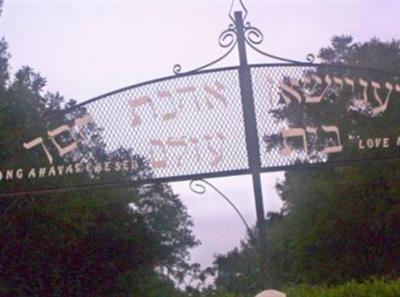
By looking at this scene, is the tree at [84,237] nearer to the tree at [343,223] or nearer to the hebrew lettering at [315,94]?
the tree at [343,223]

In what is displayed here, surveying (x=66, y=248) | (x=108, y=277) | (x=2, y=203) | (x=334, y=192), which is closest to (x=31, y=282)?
(x=66, y=248)

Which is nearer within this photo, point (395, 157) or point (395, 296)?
point (395, 157)

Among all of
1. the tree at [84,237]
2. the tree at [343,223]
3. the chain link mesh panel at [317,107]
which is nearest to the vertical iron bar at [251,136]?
the chain link mesh panel at [317,107]

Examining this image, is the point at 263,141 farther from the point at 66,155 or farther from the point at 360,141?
the point at 66,155

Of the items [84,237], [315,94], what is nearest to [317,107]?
[315,94]

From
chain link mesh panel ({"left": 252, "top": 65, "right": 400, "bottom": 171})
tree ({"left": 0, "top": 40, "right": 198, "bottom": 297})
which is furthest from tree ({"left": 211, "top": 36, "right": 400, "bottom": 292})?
chain link mesh panel ({"left": 252, "top": 65, "right": 400, "bottom": 171})

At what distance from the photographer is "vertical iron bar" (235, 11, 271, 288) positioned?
638 centimetres

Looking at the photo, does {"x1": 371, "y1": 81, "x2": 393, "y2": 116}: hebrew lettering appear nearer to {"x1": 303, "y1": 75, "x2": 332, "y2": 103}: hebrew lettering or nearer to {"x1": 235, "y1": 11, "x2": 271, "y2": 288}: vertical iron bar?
{"x1": 303, "y1": 75, "x2": 332, "y2": 103}: hebrew lettering

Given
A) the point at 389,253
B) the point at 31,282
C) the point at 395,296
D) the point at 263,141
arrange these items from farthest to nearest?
the point at 389,253 → the point at 31,282 → the point at 395,296 → the point at 263,141

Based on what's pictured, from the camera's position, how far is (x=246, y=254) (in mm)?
25734

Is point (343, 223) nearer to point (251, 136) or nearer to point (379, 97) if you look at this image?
point (379, 97)

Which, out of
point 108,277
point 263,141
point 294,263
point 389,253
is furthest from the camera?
point 294,263

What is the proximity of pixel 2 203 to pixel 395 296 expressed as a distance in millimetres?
7113

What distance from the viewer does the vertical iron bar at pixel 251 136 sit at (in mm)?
6379
